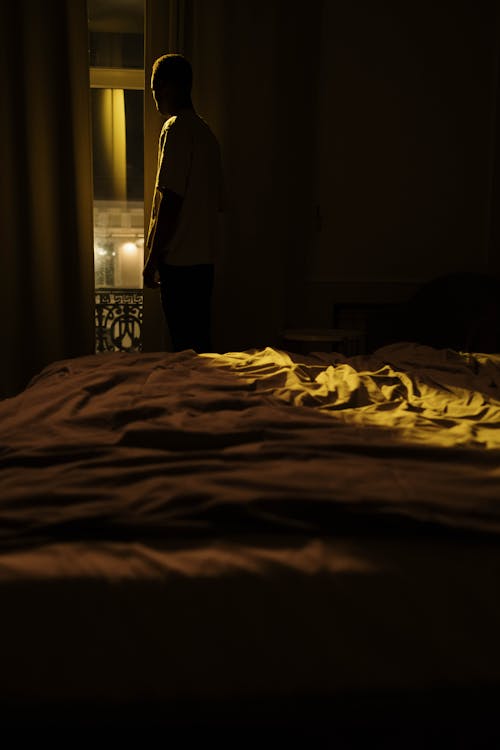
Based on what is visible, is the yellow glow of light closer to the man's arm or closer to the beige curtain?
the beige curtain

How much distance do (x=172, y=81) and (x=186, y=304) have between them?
2.97ft

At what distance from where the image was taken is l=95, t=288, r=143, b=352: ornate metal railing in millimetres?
3893

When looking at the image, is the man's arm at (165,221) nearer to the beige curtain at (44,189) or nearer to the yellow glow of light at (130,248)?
the beige curtain at (44,189)

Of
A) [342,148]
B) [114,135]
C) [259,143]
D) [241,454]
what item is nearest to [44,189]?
[114,135]

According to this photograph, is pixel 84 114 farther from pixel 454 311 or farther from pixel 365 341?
pixel 454 311

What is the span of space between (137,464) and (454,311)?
2.46 meters

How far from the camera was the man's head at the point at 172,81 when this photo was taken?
8.70 feet

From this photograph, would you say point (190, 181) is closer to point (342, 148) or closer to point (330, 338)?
point (330, 338)

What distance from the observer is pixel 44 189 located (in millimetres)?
3363

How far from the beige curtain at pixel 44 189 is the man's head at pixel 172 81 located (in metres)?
0.81

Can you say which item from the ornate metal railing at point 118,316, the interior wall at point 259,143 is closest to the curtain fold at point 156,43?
the interior wall at point 259,143

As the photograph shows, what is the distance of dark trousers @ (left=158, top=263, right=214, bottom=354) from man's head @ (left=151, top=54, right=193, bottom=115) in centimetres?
66

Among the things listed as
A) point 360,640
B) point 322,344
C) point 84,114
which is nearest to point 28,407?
point 360,640

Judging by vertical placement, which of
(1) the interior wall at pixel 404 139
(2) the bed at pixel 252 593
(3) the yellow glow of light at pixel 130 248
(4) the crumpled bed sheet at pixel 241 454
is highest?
(1) the interior wall at pixel 404 139
